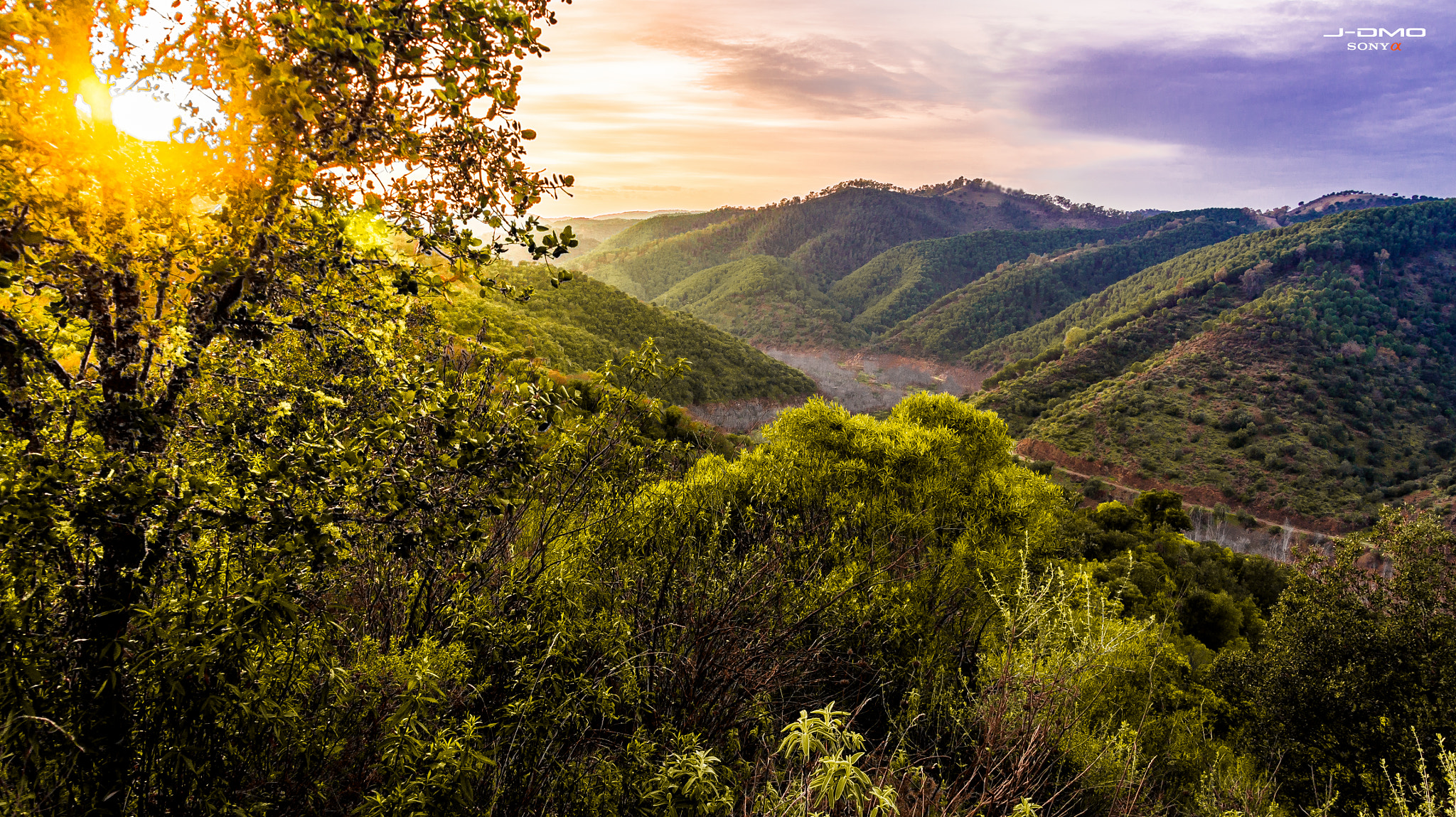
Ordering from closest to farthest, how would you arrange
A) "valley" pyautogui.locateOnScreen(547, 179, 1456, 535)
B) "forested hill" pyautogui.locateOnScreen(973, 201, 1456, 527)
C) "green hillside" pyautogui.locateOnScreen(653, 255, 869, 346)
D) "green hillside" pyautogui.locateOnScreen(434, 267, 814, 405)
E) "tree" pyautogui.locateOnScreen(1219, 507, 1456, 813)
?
"tree" pyautogui.locateOnScreen(1219, 507, 1456, 813) → "green hillside" pyautogui.locateOnScreen(434, 267, 814, 405) → "forested hill" pyautogui.locateOnScreen(973, 201, 1456, 527) → "valley" pyautogui.locateOnScreen(547, 179, 1456, 535) → "green hillside" pyautogui.locateOnScreen(653, 255, 869, 346)

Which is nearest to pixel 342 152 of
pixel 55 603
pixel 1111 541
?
pixel 55 603

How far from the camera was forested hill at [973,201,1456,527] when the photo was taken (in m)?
49.9

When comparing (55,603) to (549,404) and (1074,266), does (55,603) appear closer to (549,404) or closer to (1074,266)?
(549,404)

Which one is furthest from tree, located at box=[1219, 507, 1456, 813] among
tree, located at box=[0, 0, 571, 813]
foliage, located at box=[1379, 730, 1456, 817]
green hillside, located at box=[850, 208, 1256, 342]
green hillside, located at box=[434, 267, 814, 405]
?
green hillside, located at box=[850, 208, 1256, 342]

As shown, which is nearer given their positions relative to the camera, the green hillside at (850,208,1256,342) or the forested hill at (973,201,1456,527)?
the forested hill at (973,201,1456,527)

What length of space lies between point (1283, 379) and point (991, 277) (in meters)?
101

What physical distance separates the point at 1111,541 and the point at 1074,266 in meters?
150

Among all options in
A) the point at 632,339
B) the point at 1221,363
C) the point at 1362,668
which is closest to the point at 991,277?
the point at 1221,363

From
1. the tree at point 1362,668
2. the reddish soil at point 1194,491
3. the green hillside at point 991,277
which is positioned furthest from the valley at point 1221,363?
the tree at point 1362,668

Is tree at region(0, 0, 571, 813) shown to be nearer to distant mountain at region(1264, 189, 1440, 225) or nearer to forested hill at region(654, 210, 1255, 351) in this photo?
forested hill at region(654, 210, 1255, 351)

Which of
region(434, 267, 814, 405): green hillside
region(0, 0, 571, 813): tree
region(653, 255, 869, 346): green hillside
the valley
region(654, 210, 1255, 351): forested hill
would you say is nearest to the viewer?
region(0, 0, 571, 813): tree

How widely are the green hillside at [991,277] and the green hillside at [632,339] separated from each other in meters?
67.1

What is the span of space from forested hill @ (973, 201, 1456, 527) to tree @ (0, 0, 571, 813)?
Answer: 5808 cm

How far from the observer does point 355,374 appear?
139 inches
